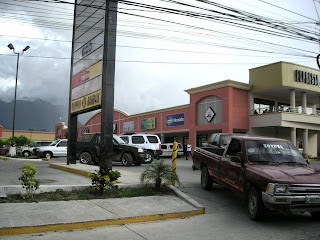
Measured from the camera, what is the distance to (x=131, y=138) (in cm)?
2289

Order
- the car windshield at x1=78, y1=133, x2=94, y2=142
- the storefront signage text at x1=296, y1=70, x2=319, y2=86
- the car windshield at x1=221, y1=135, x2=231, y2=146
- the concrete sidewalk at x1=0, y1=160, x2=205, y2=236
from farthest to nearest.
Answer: the storefront signage text at x1=296, y1=70, x2=319, y2=86 < the car windshield at x1=78, y1=133, x2=94, y2=142 < the car windshield at x1=221, y1=135, x2=231, y2=146 < the concrete sidewalk at x1=0, y1=160, x2=205, y2=236

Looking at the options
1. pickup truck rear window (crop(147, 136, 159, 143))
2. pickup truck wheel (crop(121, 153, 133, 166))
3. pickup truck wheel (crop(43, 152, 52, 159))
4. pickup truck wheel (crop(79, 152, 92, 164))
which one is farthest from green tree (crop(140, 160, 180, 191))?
pickup truck wheel (crop(43, 152, 52, 159))

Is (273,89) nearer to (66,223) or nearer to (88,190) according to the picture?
(88,190)

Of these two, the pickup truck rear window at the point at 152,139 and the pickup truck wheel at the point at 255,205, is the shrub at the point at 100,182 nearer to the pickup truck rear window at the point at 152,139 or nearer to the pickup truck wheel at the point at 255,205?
the pickup truck wheel at the point at 255,205

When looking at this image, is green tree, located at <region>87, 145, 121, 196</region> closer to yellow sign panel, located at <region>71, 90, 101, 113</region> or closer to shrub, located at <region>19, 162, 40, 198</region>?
shrub, located at <region>19, 162, 40, 198</region>

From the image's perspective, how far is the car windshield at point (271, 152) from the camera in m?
7.89

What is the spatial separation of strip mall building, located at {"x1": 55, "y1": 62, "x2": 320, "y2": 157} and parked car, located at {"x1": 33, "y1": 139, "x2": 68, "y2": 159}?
50.7ft

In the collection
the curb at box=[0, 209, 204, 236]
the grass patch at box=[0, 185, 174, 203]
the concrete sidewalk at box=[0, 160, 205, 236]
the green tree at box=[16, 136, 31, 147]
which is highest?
the green tree at box=[16, 136, 31, 147]

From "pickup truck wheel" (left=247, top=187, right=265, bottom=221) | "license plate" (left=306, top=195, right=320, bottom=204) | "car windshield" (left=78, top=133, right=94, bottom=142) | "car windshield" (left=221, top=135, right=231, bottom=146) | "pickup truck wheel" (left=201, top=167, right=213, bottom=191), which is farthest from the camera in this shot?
"car windshield" (left=78, top=133, right=94, bottom=142)

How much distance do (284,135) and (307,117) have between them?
4.93 metres

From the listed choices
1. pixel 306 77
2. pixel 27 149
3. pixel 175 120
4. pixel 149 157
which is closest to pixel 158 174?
pixel 149 157

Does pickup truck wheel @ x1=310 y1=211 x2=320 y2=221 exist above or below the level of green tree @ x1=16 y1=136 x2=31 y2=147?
below

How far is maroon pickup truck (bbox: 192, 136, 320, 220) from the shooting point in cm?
636

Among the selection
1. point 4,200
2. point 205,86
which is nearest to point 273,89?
point 205,86
